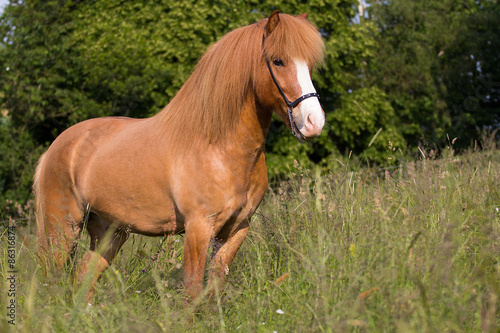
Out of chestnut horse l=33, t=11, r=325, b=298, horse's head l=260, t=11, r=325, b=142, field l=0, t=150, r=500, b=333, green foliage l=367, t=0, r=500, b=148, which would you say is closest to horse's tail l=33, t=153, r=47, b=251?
chestnut horse l=33, t=11, r=325, b=298

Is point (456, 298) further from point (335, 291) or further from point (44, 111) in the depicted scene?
point (44, 111)

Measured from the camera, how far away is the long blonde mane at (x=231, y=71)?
278 cm

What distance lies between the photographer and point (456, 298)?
6.65 ft

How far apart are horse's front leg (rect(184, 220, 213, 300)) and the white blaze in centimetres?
84

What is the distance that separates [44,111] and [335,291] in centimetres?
1513

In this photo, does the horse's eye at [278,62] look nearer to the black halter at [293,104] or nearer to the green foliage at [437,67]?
the black halter at [293,104]

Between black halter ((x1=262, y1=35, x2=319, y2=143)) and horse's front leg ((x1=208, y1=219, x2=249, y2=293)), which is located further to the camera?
horse's front leg ((x1=208, y1=219, x2=249, y2=293))

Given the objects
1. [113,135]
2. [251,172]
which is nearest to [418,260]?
[251,172]

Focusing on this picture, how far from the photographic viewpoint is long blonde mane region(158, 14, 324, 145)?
9.11 ft

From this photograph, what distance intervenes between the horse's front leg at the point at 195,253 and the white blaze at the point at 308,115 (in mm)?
841

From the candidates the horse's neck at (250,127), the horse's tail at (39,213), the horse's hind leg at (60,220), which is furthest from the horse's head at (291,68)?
the horse's tail at (39,213)

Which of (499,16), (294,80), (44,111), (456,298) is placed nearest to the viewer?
(456,298)

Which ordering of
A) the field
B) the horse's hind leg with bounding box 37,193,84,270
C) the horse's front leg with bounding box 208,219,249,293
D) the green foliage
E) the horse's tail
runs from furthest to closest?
the green foliage
the horse's tail
the horse's hind leg with bounding box 37,193,84,270
the horse's front leg with bounding box 208,219,249,293
the field

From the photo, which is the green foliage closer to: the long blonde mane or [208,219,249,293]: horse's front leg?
the long blonde mane
